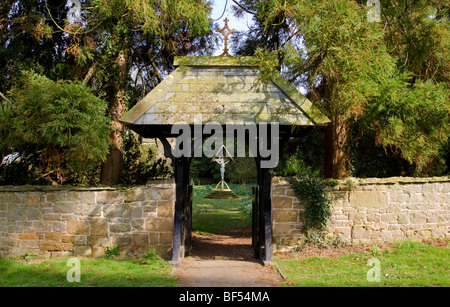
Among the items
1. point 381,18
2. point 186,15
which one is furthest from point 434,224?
point 186,15

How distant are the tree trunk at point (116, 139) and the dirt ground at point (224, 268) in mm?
2869

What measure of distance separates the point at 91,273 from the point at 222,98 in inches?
156

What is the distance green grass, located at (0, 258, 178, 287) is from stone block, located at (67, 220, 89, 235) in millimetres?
585

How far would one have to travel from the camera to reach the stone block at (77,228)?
784cm

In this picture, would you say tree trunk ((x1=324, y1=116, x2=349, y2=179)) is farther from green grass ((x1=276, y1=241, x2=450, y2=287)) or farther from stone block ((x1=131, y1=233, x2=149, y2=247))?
stone block ((x1=131, y1=233, x2=149, y2=247))

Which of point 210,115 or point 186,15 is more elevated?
point 186,15

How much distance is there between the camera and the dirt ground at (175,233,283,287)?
601 cm

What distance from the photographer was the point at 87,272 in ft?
21.8

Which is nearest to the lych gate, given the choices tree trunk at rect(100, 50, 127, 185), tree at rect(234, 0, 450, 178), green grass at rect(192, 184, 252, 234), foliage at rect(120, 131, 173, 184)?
tree at rect(234, 0, 450, 178)

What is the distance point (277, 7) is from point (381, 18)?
308cm

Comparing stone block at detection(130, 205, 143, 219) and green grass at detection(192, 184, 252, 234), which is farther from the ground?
stone block at detection(130, 205, 143, 219)

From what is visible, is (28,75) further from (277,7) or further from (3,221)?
(277,7)

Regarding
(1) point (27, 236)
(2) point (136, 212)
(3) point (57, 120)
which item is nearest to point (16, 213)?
(1) point (27, 236)

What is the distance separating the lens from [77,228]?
7.84 metres
